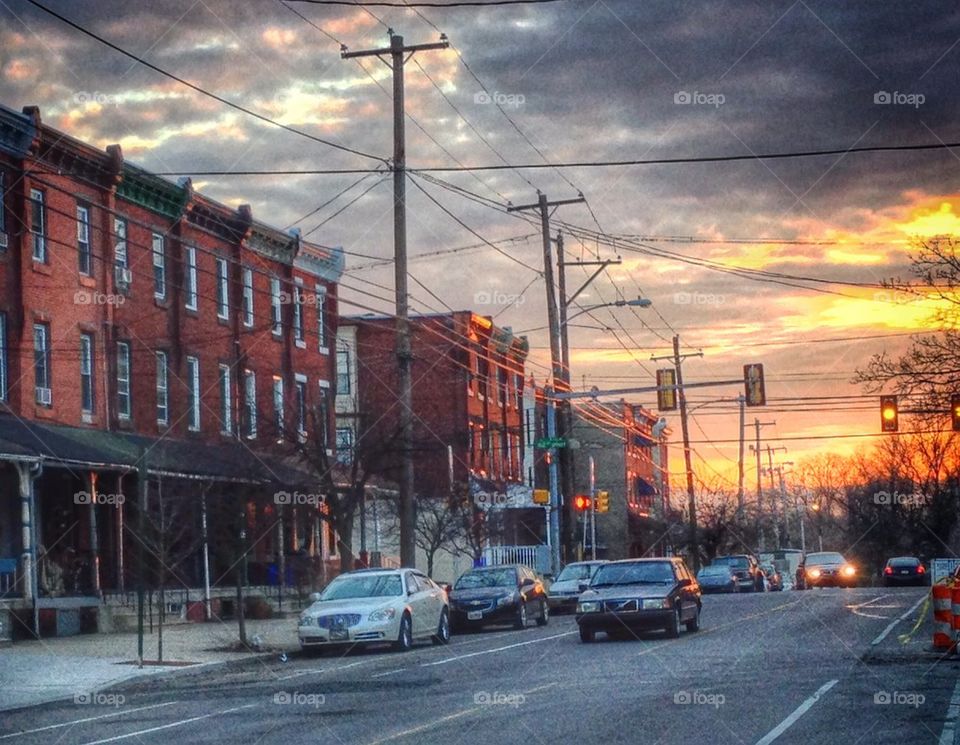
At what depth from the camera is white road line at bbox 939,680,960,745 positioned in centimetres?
1312

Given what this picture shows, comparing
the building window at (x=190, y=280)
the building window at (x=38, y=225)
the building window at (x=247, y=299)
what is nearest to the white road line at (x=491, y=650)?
the building window at (x=38, y=225)

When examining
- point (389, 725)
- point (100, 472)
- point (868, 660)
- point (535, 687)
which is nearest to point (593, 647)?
point (868, 660)

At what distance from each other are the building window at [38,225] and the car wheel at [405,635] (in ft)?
43.7

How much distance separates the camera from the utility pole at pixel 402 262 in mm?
33781

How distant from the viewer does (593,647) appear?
2669 cm

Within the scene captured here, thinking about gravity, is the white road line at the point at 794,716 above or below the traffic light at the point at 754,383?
below

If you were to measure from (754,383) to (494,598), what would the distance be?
7.71m

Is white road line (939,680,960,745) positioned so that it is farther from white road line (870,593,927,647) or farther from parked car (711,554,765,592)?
parked car (711,554,765,592)

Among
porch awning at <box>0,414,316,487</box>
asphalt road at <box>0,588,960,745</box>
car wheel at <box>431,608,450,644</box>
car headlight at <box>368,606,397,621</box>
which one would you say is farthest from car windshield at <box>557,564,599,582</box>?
car headlight at <box>368,606,397,621</box>

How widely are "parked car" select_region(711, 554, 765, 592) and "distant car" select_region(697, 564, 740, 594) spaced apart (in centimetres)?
263

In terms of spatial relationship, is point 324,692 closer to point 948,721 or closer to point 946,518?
point 948,721

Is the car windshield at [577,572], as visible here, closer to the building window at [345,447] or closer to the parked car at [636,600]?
the building window at [345,447]

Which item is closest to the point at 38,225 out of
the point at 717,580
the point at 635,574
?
the point at 635,574

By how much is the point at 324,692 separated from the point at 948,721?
8159 mm
